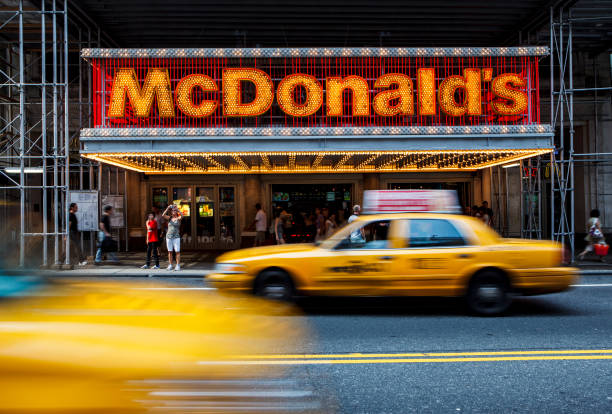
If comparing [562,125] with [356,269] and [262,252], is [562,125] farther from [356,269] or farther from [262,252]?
[262,252]

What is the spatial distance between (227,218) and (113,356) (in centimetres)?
1776

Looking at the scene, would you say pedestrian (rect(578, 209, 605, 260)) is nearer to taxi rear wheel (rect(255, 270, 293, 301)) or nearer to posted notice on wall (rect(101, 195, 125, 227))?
taxi rear wheel (rect(255, 270, 293, 301))

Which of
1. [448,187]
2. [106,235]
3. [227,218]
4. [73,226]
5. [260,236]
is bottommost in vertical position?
[260,236]

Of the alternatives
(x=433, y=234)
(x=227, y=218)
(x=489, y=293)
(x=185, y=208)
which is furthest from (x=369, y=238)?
(x=185, y=208)

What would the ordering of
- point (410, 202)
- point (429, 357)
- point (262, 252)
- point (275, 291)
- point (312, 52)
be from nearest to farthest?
point (429, 357) < point (275, 291) < point (262, 252) < point (410, 202) < point (312, 52)

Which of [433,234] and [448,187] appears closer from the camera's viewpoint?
[433,234]

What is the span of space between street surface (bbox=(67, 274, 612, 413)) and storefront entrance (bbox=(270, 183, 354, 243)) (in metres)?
11.6

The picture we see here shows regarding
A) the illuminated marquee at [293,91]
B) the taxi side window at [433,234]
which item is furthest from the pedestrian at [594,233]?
the taxi side window at [433,234]

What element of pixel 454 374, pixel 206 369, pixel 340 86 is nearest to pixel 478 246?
pixel 454 374

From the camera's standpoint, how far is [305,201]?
20.3 meters

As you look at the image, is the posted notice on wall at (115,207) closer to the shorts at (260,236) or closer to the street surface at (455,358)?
the shorts at (260,236)

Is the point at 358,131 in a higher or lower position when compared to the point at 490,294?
higher

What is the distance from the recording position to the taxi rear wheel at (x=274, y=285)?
764 cm

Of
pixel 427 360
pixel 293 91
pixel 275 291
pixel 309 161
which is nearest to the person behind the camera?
pixel 427 360
